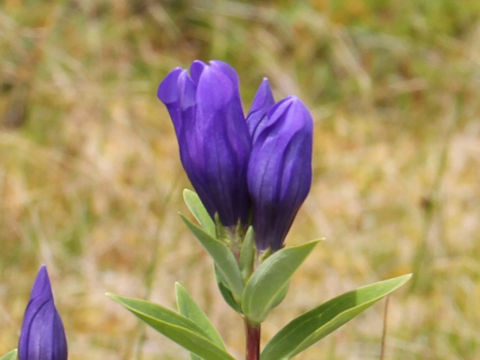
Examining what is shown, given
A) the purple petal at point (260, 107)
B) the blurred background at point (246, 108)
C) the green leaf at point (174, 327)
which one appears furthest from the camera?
the blurred background at point (246, 108)

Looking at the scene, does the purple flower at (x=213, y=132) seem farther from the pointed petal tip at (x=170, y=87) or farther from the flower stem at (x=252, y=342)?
the flower stem at (x=252, y=342)

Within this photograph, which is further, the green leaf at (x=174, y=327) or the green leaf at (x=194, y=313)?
the green leaf at (x=194, y=313)

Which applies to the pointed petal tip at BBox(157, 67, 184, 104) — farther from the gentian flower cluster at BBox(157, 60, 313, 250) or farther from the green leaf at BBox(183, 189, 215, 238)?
the green leaf at BBox(183, 189, 215, 238)

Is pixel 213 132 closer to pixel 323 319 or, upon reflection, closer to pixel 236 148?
pixel 236 148

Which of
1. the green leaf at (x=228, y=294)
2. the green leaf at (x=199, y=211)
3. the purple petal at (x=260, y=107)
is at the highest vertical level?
the purple petal at (x=260, y=107)

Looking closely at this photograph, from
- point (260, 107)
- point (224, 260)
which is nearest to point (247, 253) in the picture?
point (224, 260)

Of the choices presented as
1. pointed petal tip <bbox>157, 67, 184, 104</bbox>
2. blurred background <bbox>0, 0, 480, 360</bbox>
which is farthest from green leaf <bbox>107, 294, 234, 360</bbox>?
blurred background <bbox>0, 0, 480, 360</bbox>

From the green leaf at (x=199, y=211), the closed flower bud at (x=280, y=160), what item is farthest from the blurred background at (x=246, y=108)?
the closed flower bud at (x=280, y=160)
